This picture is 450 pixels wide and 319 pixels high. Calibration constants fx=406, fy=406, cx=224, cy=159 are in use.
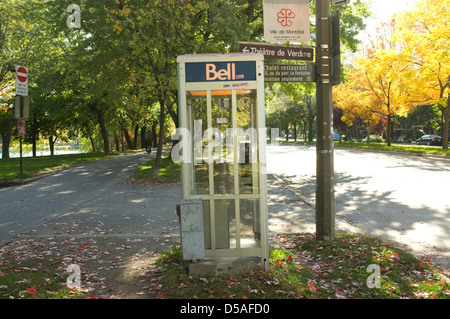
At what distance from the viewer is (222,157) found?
17.4 ft

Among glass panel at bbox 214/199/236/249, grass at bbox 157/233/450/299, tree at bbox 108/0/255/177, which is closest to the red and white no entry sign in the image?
tree at bbox 108/0/255/177

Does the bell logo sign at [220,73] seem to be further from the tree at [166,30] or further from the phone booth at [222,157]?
the tree at [166,30]

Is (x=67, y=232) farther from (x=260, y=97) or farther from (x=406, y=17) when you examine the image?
(x=406, y=17)

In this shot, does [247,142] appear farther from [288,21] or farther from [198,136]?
[288,21]

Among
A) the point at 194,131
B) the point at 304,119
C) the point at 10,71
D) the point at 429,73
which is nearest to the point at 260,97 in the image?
the point at 194,131

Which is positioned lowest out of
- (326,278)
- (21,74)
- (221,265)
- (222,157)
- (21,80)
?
(326,278)

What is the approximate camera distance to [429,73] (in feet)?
78.7

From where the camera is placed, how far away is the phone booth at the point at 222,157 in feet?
15.4

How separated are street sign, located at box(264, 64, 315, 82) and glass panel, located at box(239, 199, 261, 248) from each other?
1974mm

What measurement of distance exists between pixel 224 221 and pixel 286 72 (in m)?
2.50

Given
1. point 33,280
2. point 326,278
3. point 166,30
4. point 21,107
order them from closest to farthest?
point 33,280 → point 326,278 → point 166,30 → point 21,107

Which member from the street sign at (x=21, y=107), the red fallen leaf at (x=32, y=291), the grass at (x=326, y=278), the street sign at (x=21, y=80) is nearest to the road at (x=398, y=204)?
the grass at (x=326, y=278)

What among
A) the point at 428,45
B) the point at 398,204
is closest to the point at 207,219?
the point at 398,204

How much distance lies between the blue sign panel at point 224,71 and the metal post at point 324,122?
1784 mm
